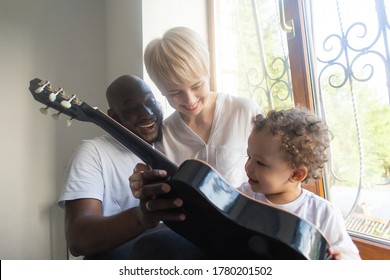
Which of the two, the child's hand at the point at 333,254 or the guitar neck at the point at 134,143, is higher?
the guitar neck at the point at 134,143

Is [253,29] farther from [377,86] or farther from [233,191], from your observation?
[233,191]

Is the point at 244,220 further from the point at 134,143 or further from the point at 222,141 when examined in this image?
the point at 222,141

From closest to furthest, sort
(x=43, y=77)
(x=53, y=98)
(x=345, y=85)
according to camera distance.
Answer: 1. (x=53, y=98)
2. (x=345, y=85)
3. (x=43, y=77)

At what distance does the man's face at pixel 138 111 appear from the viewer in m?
0.90

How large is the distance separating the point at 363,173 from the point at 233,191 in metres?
0.57

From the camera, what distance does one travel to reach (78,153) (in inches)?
33.0

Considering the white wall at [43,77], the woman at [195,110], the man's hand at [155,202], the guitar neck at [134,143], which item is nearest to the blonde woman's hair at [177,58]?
the woman at [195,110]

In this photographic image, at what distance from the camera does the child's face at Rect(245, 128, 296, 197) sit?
68 cm

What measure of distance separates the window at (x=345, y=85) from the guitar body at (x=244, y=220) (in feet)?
1.52

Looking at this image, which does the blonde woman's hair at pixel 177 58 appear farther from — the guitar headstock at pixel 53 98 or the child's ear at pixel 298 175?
the child's ear at pixel 298 175

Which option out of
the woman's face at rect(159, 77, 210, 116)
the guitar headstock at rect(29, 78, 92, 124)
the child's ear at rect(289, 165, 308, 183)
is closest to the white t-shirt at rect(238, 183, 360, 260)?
the child's ear at rect(289, 165, 308, 183)

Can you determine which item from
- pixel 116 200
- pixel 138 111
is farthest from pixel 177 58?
pixel 116 200

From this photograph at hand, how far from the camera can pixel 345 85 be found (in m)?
0.92

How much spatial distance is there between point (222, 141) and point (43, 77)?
1253mm
